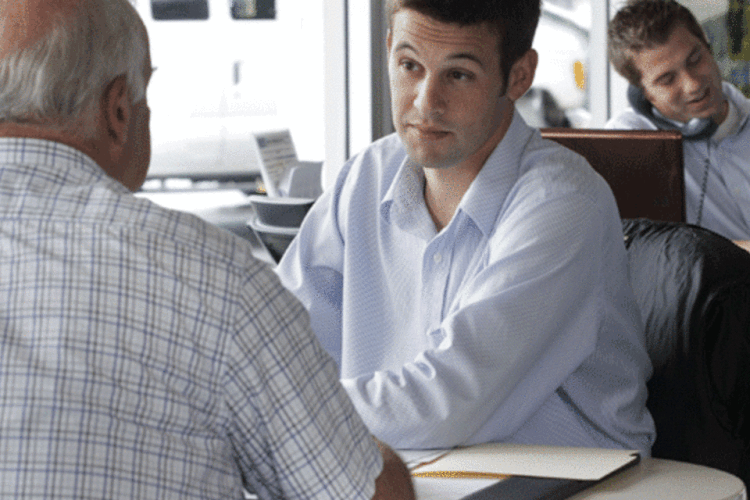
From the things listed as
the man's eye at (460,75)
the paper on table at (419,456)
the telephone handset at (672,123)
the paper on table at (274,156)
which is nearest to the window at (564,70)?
the telephone handset at (672,123)

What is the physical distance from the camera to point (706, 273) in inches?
58.2

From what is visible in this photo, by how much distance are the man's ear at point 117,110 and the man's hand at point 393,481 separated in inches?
14.9

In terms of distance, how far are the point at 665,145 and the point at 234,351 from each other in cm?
140

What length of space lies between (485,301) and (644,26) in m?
2.05

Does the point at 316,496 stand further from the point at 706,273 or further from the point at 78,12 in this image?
the point at 706,273

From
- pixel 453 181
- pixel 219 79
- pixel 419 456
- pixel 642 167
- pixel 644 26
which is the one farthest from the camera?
pixel 219 79

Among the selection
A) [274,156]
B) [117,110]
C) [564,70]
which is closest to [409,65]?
[117,110]

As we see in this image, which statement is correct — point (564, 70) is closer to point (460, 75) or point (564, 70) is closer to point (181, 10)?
point (181, 10)

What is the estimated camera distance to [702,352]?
4.78 feet

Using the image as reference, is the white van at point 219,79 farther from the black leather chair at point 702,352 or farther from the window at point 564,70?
the black leather chair at point 702,352

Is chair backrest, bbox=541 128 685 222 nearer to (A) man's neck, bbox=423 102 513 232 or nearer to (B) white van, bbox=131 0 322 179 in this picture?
(A) man's neck, bbox=423 102 513 232

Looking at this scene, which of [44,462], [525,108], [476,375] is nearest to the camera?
[44,462]

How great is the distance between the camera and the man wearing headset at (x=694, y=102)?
3.07 m

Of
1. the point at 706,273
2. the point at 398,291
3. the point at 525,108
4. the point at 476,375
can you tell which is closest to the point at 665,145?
the point at 706,273
